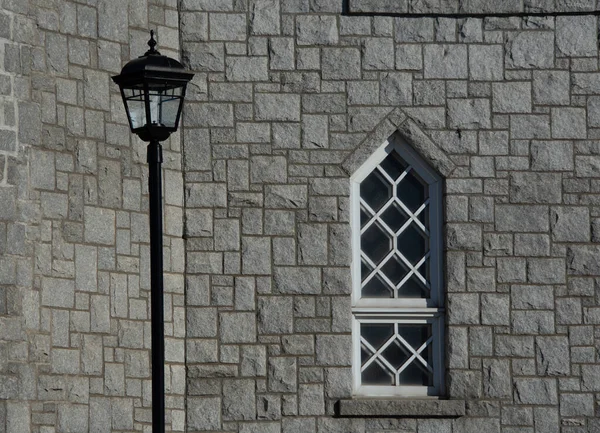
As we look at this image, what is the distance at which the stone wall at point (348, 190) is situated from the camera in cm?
1313

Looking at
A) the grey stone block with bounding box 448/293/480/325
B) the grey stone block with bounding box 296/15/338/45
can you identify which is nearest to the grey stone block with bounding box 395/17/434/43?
the grey stone block with bounding box 296/15/338/45

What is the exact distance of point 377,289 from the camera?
13.6 m

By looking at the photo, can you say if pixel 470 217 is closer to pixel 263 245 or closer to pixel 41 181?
pixel 263 245

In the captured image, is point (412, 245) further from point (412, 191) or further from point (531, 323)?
point (531, 323)

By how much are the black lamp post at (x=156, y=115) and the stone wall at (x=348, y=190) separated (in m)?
3.26

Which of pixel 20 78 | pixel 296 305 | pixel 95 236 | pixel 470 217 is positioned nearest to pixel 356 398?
pixel 296 305

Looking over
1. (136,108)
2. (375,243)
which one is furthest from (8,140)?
(375,243)

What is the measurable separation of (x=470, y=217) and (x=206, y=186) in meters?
2.38

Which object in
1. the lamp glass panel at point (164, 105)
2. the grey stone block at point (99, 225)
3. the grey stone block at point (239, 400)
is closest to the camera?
the lamp glass panel at point (164, 105)

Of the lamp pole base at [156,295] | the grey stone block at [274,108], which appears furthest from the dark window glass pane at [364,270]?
the lamp pole base at [156,295]

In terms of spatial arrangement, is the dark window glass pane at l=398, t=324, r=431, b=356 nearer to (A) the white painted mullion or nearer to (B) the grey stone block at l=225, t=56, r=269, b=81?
(A) the white painted mullion

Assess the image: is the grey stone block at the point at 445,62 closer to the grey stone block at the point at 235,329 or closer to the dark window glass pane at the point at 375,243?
the dark window glass pane at the point at 375,243

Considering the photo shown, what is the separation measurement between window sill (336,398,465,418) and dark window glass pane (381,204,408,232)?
1.60m

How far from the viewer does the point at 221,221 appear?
13266mm
